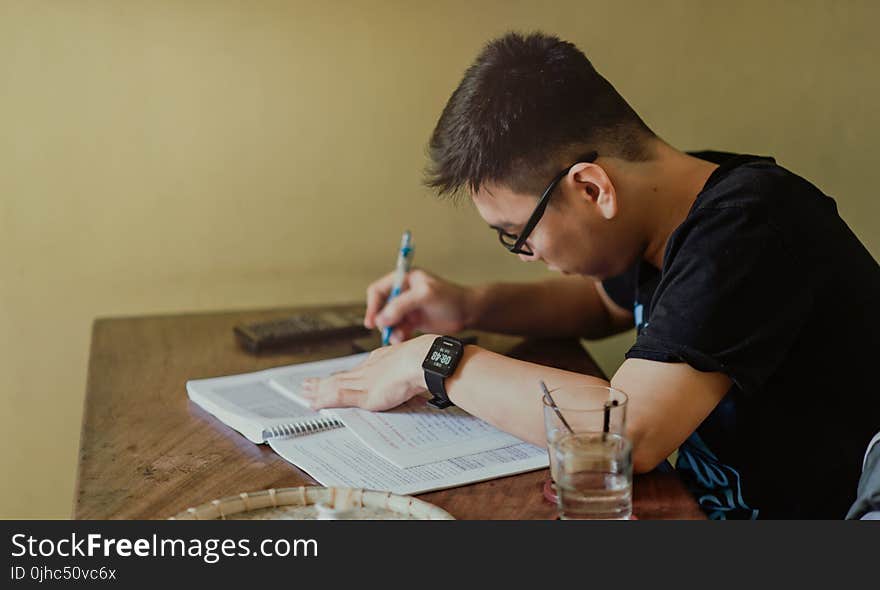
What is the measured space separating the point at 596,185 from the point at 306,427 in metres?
0.51

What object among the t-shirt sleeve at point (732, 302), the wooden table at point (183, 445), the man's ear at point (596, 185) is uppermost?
the man's ear at point (596, 185)

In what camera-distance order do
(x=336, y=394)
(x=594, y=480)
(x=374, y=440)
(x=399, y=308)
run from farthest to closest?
(x=399, y=308) → (x=336, y=394) → (x=374, y=440) → (x=594, y=480)

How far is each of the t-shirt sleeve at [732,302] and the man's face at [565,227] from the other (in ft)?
0.63

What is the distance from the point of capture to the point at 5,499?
2.14 meters

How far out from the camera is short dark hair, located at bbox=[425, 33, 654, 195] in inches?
54.8

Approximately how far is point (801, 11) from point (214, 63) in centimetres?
119

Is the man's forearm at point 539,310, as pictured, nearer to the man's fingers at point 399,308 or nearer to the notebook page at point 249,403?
the man's fingers at point 399,308

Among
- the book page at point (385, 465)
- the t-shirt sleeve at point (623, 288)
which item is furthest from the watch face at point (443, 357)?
the t-shirt sleeve at point (623, 288)

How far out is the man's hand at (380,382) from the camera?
1.42m

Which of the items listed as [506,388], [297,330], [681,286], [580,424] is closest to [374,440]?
[506,388]

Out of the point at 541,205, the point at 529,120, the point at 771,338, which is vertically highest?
the point at 529,120

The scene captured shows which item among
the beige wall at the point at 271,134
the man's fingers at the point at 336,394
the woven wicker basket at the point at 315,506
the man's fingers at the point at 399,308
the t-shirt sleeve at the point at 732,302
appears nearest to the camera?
the woven wicker basket at the point at 315,506

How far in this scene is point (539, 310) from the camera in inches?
73.7

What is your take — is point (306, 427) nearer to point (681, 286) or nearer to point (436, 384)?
point (436, 384)
